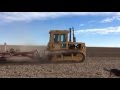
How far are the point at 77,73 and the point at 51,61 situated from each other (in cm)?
322

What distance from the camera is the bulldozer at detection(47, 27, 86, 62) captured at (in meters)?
12.3

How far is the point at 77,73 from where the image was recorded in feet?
30.8

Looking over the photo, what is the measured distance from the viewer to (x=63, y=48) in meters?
12.5

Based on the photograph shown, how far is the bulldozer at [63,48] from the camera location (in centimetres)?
1229
